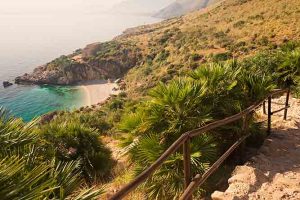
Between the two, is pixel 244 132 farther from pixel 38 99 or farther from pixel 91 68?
pixel 91 68

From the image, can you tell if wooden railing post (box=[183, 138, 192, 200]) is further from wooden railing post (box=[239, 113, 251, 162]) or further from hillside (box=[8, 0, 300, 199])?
wooden railing post (box=[239, 113, 251, 162])

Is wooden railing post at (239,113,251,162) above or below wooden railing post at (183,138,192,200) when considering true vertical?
below

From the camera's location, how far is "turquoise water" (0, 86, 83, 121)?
5862 centimetres

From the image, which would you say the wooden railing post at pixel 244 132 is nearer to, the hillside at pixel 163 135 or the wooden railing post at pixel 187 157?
the hillside at pixel 163 135

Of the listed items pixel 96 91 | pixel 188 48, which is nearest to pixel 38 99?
pixel 96 91

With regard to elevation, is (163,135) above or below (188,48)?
above

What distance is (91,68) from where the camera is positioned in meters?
78.4

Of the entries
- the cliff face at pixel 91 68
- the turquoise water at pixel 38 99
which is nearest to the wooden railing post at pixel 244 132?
the turquoise water at pixel 38 99

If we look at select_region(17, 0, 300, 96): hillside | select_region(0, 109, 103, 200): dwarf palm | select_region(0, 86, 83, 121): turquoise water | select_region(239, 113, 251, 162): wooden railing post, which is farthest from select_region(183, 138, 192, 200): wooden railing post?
select_region(0, 86, 83, 121): turquoise water

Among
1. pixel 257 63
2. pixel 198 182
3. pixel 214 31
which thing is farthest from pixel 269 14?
pixel 198 182

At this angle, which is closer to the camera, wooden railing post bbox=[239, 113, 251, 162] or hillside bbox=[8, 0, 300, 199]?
hillside bbox=[8, 0, 300, 199]

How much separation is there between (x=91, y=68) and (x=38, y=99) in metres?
16.3

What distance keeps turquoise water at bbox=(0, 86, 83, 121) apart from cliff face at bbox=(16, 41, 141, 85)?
3.72 meters

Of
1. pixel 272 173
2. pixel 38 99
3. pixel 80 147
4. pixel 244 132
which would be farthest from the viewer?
Answer: pixel 38 99
